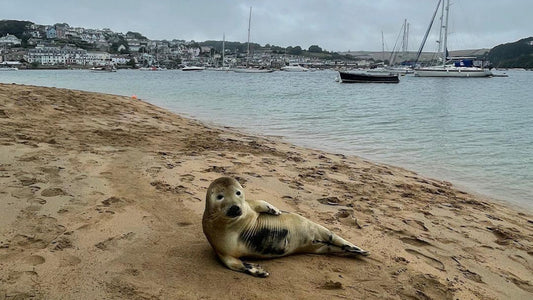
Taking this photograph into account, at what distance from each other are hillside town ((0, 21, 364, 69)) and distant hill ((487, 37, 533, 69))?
44.0m

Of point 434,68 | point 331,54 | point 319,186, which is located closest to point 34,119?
point 319,186

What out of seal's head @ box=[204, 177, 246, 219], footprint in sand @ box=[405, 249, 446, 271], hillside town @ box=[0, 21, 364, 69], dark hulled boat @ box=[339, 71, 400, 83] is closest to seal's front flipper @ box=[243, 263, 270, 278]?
seal's head @ box=[204, 177, 246, 219]

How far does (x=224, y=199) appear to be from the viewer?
10.2 feet

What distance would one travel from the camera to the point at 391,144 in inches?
471

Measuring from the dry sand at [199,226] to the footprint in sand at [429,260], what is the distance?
12 mm

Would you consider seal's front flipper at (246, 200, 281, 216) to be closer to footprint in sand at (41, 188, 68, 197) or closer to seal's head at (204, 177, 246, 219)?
seal's head at (204, 177, 246, 219)

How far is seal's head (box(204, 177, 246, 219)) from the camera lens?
3.12m

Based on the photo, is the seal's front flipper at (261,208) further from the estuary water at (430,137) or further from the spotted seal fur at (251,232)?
the estuary water at (430,137)

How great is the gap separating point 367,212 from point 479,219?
166 centimetres

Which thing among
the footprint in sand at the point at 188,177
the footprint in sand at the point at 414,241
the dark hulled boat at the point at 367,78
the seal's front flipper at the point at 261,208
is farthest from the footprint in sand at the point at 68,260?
the dark hulled boat at the point at 367,78

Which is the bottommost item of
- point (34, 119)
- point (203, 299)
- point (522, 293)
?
point (522, 293)

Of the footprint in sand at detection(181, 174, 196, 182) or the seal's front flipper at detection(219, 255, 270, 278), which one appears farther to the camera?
the footprint in sand at detection(181, 174, 196, 182)

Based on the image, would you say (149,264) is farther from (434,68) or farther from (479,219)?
(434,68)

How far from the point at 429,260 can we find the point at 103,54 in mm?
152696
